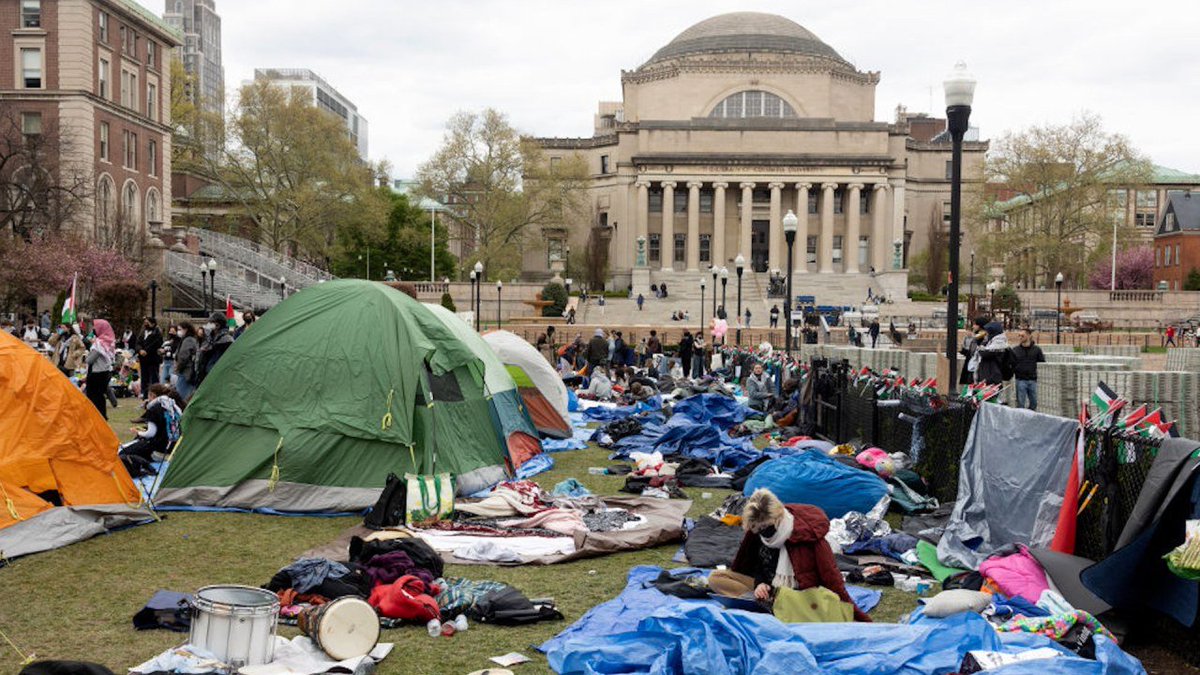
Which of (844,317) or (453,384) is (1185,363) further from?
(844,317)

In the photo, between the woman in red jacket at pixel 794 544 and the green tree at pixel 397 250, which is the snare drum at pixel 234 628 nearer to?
the woman in red jacket at pixel 794 544

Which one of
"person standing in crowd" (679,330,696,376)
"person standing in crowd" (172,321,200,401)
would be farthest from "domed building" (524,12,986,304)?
"person standing in crowd" (172,321,200,401)

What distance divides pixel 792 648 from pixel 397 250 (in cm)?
7177

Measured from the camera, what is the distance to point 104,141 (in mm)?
52344

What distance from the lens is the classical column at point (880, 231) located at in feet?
254

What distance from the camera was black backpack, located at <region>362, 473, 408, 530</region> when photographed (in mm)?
10016

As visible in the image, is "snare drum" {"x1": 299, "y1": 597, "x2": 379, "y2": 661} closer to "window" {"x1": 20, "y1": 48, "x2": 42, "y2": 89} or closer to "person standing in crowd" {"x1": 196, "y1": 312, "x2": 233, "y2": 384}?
"person standing in crowd" {"x1": 196, "y1": 312, "x2": 233, "y2": 384}

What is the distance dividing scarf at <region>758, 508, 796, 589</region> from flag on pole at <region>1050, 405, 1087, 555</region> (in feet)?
7.46

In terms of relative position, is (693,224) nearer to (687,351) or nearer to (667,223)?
(667,223)

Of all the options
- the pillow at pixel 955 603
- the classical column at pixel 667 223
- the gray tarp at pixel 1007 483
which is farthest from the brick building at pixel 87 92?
the pillow at pixel 955 603

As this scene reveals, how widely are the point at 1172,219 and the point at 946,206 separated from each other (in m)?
16.8

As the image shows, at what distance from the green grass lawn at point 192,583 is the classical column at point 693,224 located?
223 ft

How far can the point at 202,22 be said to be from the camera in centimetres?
19650

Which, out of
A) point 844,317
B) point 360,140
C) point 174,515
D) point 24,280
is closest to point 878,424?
point 174,515
